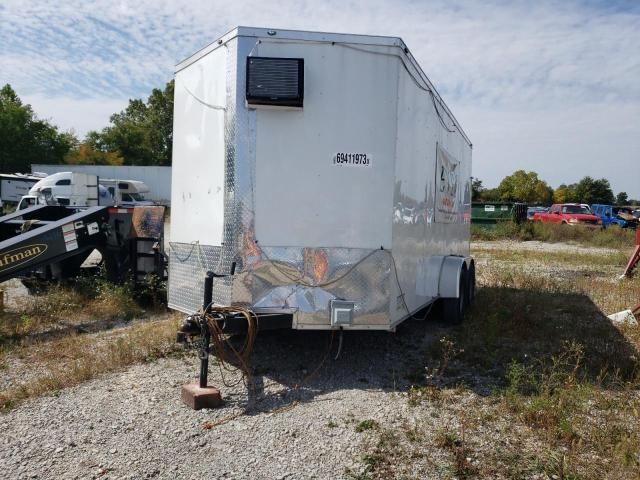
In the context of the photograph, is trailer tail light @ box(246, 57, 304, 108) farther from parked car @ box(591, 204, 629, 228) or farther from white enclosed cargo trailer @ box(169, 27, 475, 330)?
parked car @ box(591, 204, 629, 228)

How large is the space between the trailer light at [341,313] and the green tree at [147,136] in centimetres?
6209

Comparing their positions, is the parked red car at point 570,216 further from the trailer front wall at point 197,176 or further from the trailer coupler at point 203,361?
the trailer coupler at point 203,361

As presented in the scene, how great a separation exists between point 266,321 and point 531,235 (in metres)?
24.4

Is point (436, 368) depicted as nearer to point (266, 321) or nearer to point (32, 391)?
point (266, 321)

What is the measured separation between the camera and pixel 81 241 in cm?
820

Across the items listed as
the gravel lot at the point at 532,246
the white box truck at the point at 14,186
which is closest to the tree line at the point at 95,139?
the white box truck at the point at 14,186

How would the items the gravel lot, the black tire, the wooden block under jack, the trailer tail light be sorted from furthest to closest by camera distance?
1. the gravel lot
2. the black tire
3. the trailer tail light
4. the wooden block under jack

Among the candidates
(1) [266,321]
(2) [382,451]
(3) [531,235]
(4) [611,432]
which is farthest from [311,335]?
(3) [531,235]

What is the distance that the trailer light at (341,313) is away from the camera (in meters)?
5.33

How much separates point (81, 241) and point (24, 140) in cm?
5228

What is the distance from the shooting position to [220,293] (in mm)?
5480

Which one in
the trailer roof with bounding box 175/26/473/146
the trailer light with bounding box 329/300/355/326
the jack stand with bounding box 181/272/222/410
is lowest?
the jack stand with bounding box 181/272/222/410

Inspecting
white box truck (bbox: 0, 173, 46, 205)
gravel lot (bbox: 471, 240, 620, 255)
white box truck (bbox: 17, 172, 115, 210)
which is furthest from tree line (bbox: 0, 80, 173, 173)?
gravel lot (bbox: 471, 240, 620, 255)

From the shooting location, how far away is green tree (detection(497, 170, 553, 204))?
70.9m
